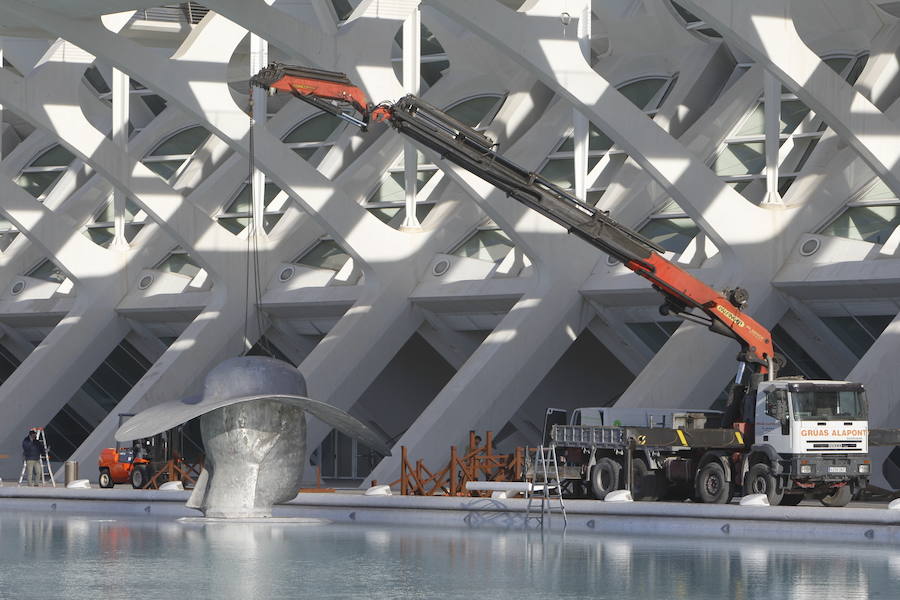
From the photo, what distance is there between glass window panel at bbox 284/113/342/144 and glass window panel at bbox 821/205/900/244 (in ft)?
48.0

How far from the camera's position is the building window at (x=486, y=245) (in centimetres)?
3322

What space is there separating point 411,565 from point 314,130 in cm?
2486

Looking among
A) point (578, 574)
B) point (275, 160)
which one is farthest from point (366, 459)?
point (578, 574)

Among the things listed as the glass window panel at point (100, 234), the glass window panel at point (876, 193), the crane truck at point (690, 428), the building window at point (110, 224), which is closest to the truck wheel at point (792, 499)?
the crane truck at point (690, 428)

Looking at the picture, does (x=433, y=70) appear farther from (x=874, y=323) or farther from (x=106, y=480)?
(x=874, y=323)

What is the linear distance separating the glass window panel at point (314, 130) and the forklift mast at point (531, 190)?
15745 millimetres

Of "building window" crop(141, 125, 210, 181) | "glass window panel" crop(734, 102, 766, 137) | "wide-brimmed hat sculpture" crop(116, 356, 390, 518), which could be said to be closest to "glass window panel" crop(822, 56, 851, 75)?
"glass window panel" crop(734, 102, 766, 137)

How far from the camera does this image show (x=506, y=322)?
29.7 metres

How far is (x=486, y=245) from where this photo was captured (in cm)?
3350

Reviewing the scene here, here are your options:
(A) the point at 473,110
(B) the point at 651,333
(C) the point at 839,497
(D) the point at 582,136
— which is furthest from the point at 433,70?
(C) the point at 839,497

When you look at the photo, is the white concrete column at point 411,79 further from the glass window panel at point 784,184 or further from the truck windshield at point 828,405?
the truck windshield at point 828,405

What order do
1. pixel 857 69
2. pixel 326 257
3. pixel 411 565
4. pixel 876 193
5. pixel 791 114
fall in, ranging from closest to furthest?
pixel 411 565 < pixel 876 193 < pixel 857 69 < pixel 791 114 < pixel 326 257

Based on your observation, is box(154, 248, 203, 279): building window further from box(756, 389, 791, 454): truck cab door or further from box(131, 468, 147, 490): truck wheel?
box(756, 389, 791, 454): truck cab door

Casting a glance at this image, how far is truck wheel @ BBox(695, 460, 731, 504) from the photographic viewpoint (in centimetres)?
2250
